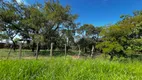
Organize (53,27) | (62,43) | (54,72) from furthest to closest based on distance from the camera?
(62,43), (53,27), (54,72)


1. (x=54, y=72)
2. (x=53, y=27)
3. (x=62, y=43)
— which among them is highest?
(x=53, y=27)

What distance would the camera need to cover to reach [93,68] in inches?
201

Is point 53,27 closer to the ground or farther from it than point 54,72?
farther from it

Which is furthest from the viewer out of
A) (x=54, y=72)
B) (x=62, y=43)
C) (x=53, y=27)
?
(x=62, y=43)

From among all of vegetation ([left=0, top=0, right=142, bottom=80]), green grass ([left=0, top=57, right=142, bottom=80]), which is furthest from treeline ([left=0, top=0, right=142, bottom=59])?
green grass ([left=0, top=57, right=142, bottom=80])

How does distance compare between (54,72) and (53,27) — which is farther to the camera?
(53,27)

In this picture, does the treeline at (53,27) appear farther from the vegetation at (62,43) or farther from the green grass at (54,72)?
the green grass at (54,72)

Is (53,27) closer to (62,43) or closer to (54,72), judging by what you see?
(62,43)

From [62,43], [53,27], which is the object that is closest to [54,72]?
[53,27]

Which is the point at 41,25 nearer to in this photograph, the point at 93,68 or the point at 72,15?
the point at 72,15

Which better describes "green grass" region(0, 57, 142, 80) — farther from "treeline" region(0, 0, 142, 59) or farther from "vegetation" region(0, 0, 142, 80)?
"treeline" region(0, 0, 142, 59)

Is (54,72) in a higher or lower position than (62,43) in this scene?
lower

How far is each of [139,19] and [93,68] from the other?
12.3 metres

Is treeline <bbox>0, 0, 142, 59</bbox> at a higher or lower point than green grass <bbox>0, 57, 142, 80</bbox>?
higher
